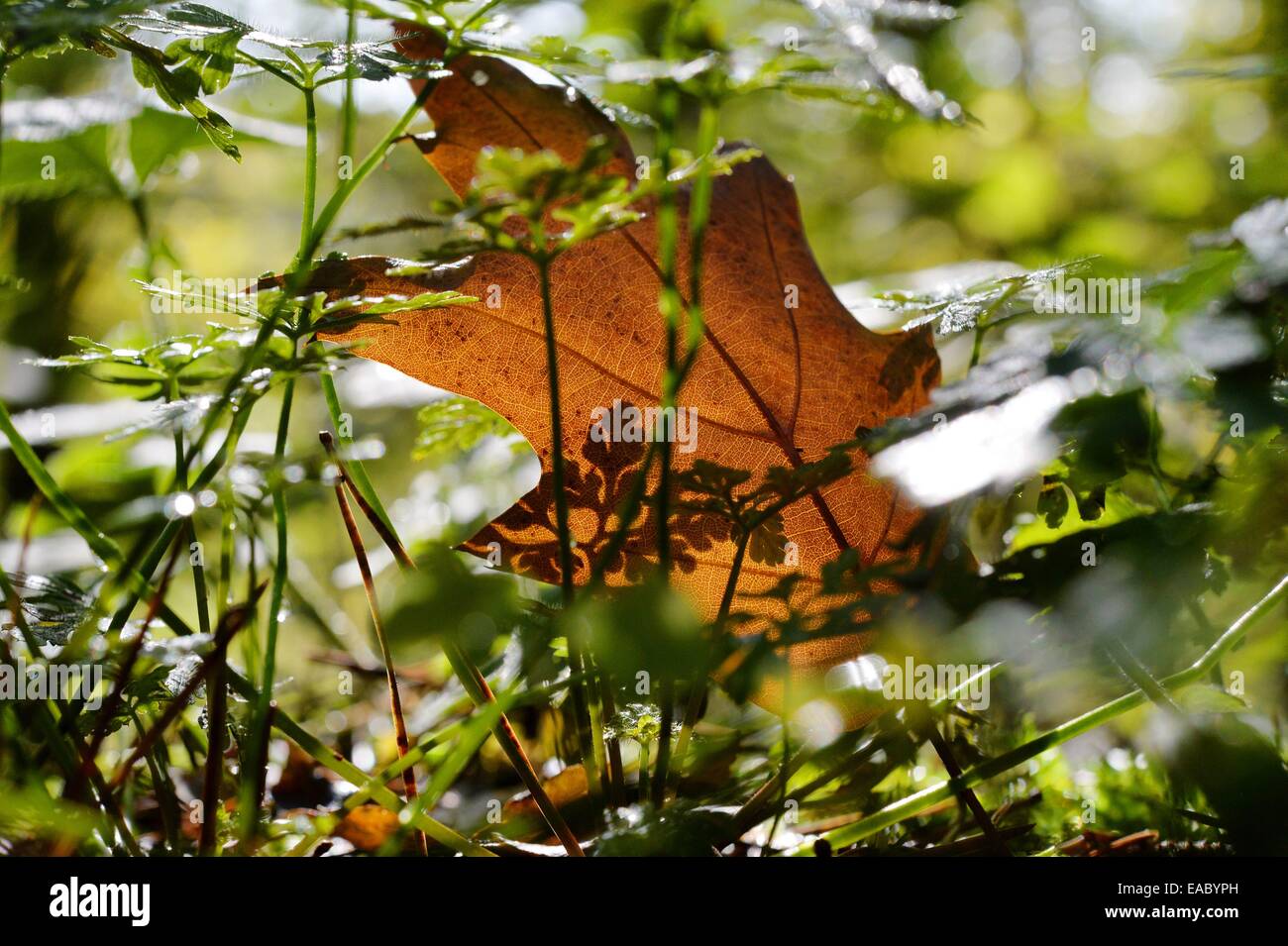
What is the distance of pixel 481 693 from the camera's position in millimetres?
640

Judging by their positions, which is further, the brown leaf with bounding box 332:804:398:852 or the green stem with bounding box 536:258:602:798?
the brown leaf with bounding box 332:804:398:852

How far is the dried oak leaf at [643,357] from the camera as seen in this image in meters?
0.72

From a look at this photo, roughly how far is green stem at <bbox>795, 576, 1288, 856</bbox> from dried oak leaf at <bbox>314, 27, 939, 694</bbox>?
17 cm

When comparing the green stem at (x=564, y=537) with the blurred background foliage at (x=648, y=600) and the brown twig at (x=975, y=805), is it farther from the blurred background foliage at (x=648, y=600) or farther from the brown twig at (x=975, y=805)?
the brown twig at (x=975, y=805)

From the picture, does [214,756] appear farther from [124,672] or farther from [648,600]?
[648,600]

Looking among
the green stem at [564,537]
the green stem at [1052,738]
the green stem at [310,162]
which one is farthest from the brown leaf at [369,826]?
the green stem at [310,162]

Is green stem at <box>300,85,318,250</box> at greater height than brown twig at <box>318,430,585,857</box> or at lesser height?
greater

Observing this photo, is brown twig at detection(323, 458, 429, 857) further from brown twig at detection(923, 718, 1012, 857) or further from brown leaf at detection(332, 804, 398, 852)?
brown twig at detection(923, 718, 1012, 857)

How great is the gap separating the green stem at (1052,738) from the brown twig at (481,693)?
173 millimetres

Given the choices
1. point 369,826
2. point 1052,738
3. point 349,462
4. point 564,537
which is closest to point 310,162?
point 349,462

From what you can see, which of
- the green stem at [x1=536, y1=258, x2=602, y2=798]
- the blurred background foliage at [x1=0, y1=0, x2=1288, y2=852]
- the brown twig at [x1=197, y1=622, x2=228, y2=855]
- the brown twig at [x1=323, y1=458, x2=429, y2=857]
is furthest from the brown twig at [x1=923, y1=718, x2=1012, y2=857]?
the brown twig at [x1=197, y1=622, x2=228, y2=855]

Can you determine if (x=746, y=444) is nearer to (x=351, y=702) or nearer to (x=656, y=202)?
(x=656, y=202)

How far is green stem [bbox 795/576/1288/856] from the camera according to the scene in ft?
1.89

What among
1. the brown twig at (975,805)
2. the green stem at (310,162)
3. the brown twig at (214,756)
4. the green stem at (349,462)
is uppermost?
the green stem at (310,162)
